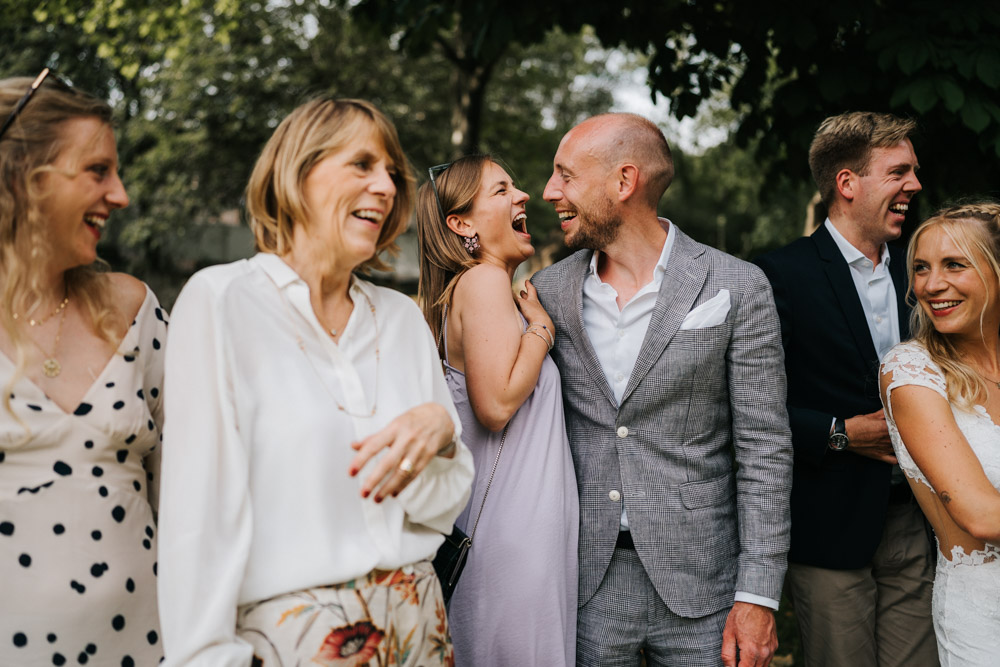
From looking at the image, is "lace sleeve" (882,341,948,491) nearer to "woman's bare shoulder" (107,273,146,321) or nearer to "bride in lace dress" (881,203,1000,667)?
"bride in lace dress" (881,203,1000,667)

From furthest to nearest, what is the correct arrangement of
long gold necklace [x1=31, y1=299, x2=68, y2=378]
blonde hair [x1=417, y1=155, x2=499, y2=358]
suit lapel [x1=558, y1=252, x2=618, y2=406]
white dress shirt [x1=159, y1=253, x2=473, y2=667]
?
blonde hair [x1=417, y1=155, x2=499, y2=358], suit lapel [x1=558, y1=252, x2=618, y2=406], long gold necklace [x1=31, y1=299, x2=68, y2=378], white dress shirt [x1=159, y1=253, x2=473, y2=667]

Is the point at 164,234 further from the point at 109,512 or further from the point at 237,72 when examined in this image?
the point at 109,512

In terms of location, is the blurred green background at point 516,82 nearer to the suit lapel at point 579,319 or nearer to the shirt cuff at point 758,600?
the suit lapel at point 579,319

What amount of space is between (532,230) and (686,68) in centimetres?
1885

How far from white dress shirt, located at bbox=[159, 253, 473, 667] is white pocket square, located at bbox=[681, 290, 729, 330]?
40.5 inches

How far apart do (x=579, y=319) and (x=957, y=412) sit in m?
1.29

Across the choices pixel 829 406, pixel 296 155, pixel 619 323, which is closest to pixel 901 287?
pixel 829 406

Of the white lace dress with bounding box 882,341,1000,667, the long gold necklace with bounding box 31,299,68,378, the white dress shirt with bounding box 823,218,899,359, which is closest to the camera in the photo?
the long gold necklace with bounding box 31,299,68,378

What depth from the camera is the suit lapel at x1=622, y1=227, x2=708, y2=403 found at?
114 inches

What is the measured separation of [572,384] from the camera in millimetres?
3049

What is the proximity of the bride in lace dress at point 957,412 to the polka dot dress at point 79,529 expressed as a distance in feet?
7.66

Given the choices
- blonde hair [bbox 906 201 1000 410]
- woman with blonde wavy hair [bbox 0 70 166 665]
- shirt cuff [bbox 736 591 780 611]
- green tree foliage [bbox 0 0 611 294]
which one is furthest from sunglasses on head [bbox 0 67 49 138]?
green tree foliage [bbox 0 0 611 294]

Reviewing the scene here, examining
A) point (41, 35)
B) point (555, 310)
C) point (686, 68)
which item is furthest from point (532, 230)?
point (555, 310)

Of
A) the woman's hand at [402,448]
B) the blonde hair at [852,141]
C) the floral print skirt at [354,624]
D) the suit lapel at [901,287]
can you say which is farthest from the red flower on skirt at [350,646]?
the blonde hair at [852,141]
